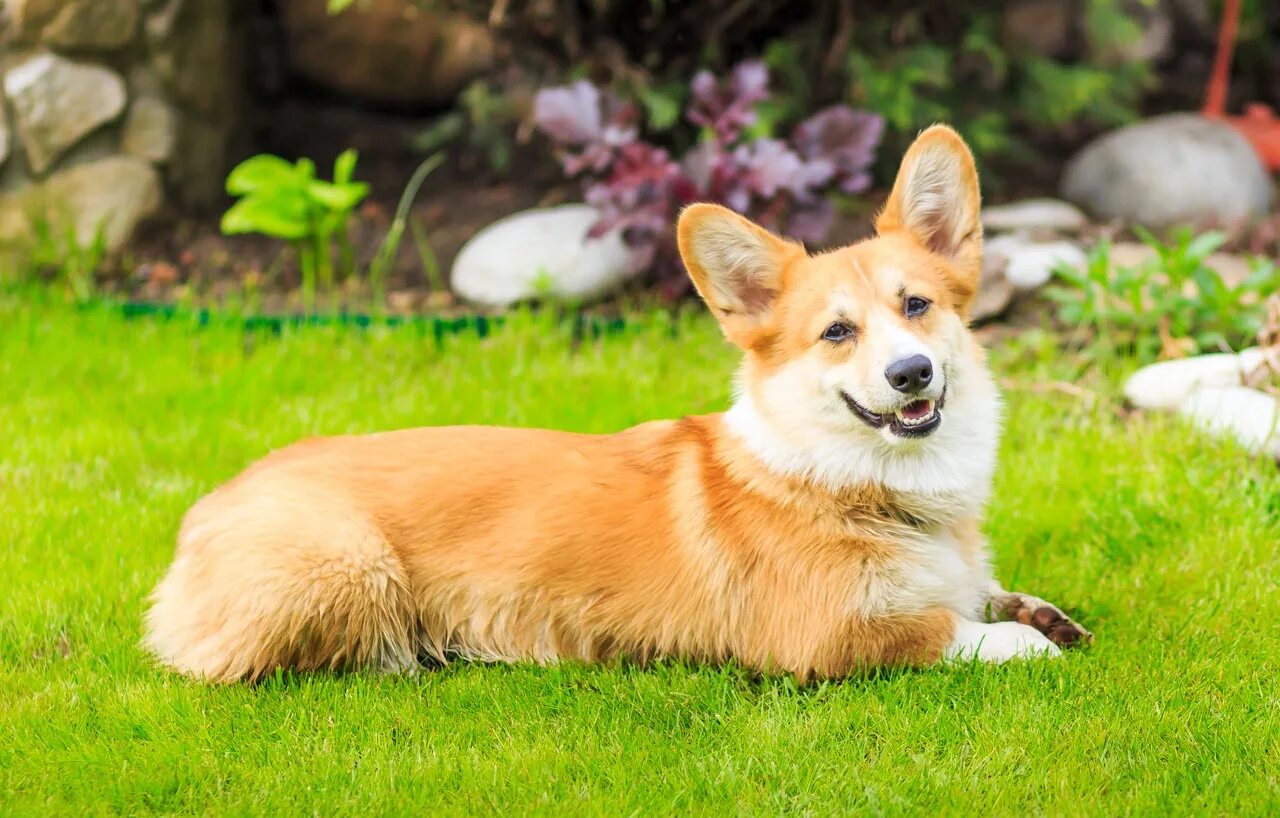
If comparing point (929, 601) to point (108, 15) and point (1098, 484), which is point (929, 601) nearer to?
point (1098, 484)

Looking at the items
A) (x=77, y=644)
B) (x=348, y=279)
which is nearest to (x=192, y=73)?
(x=348, y=279)

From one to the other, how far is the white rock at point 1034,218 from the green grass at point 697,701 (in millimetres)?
1873

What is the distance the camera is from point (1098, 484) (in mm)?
4070

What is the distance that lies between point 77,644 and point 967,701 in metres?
2.16

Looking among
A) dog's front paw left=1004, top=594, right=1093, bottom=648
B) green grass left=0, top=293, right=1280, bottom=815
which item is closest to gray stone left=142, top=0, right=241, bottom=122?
green grass left=0, top=293, right=1280, bottom=815

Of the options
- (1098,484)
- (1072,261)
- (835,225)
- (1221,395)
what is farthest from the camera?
(835,225)

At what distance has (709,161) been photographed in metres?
5.46

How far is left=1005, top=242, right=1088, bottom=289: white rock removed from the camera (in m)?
5.67

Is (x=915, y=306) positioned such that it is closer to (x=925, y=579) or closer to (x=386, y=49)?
(x=925, y=579)

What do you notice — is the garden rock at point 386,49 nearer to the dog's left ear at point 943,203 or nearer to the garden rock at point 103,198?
the garden rock at point 103,198

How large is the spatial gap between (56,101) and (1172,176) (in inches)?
210

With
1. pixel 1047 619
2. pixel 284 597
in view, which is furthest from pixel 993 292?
pixel 284 597

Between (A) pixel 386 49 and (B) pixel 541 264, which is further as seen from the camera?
(A) pixel 386 49

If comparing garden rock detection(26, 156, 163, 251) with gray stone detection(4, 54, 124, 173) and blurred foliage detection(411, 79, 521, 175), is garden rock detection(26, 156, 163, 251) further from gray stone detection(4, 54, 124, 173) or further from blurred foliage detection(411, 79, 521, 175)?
blurred foliage detection(411, 79, 521, 175)
